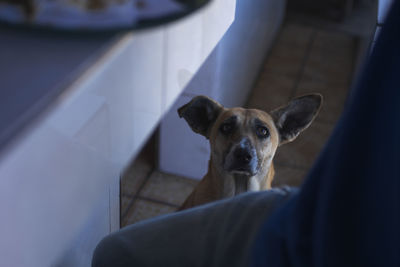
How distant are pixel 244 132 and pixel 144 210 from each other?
652mm

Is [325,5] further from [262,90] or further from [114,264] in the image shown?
[114,264]

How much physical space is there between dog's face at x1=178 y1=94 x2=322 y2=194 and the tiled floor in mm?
559

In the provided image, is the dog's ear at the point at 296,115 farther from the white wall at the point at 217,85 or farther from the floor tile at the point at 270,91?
the floor tile at the point at 270,91

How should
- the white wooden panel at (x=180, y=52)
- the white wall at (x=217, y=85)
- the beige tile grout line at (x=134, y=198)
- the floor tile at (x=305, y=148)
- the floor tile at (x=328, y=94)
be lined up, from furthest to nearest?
1. the floor tile at (x=328, y=94)
2. the floor tile at (x=305, y=148)
3. the beige tile grout line at (x=134, y=198)
4. the white wall at (x=217, y=85)
5. the white wooden panel at (x=180, y=52)

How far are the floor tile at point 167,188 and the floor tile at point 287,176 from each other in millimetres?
327

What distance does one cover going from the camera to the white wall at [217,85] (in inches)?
63.9

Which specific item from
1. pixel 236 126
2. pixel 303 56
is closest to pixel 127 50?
pixel 236 126

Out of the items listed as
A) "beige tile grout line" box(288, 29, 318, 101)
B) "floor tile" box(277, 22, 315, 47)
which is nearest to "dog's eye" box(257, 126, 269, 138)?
"beige tile grout line" box(288, 29, 318, 101)

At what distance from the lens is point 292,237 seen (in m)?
0.51

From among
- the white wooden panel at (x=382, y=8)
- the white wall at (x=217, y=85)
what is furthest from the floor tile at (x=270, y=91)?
the white wooden panel at (x=382, y=8)

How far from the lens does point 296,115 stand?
4.28ft

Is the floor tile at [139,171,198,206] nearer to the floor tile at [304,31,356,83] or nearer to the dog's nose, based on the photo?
the dog's nose

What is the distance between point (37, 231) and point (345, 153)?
31 centimetres

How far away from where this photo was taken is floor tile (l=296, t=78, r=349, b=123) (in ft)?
7.93
